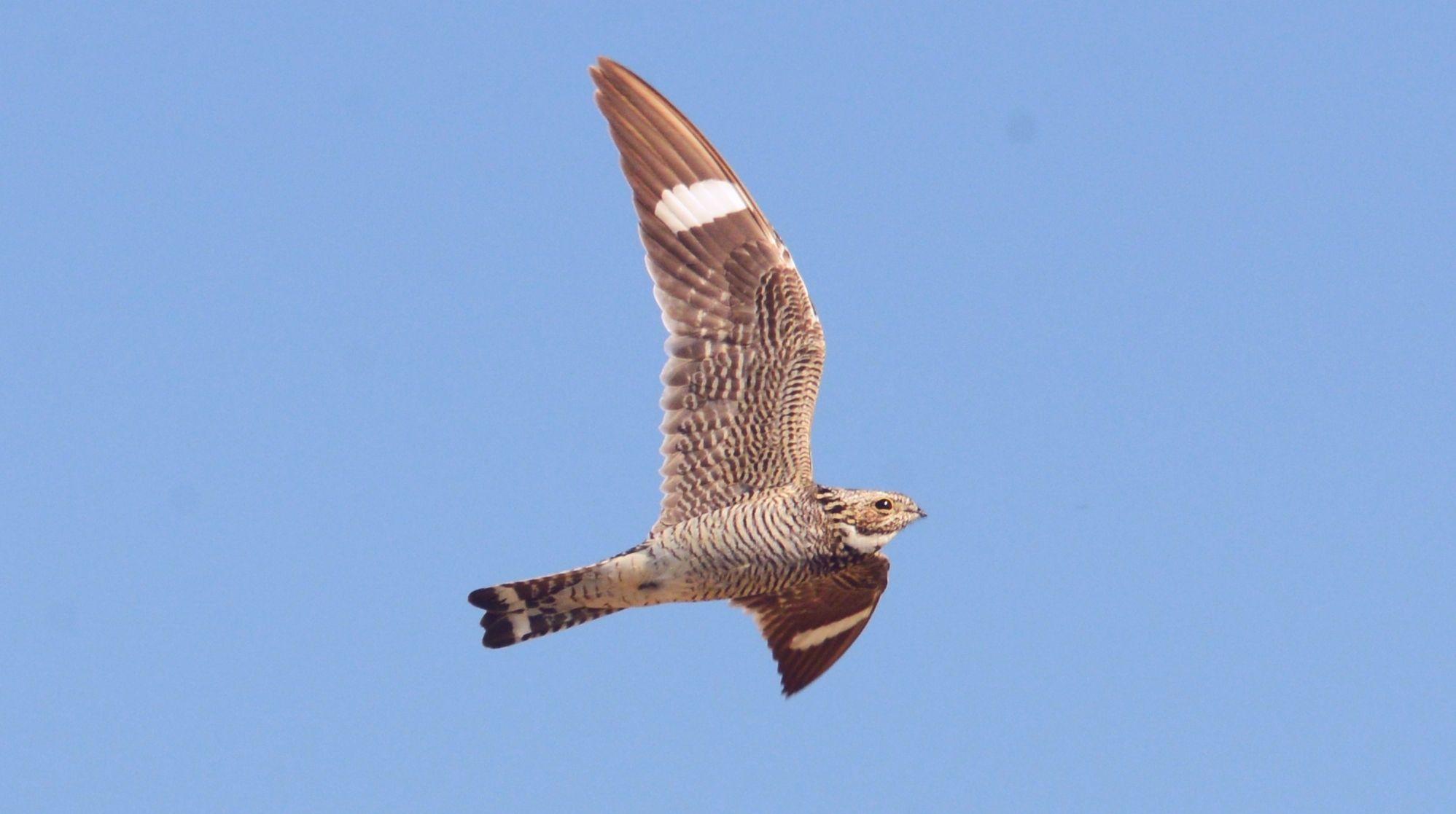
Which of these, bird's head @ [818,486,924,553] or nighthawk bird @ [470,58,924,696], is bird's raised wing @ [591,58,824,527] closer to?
nighthawk bird @ [470,58,924,696]

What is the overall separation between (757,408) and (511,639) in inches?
84.6

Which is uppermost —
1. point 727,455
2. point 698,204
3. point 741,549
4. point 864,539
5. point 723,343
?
point 698,204

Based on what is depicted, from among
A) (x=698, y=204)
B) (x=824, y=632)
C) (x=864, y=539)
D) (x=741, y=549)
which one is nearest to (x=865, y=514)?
(x=864, y=539)

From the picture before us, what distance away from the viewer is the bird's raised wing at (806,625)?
37.9 feet

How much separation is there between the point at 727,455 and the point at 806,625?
148 centimetres

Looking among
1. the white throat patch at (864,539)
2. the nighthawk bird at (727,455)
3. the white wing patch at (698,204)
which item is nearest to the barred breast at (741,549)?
the nighthawk bird at (727,455)

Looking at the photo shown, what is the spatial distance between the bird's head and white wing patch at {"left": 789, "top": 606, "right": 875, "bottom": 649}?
105 centimetres

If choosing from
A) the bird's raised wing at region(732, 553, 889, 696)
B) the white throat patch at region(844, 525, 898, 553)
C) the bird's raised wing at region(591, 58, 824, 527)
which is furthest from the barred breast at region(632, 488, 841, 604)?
the bird's raised wing at region(732, 553, 889, 696)

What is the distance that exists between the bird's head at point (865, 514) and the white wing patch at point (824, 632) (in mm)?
1049

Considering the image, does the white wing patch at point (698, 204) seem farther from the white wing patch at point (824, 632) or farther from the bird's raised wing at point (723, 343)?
the white wing patch at point (824, 632)

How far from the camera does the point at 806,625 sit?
11.8 meters

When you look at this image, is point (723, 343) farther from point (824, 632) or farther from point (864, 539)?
point (824, 632)

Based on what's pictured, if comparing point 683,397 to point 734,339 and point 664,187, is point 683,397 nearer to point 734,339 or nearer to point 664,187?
point 734,339

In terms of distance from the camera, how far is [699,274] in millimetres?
11477
